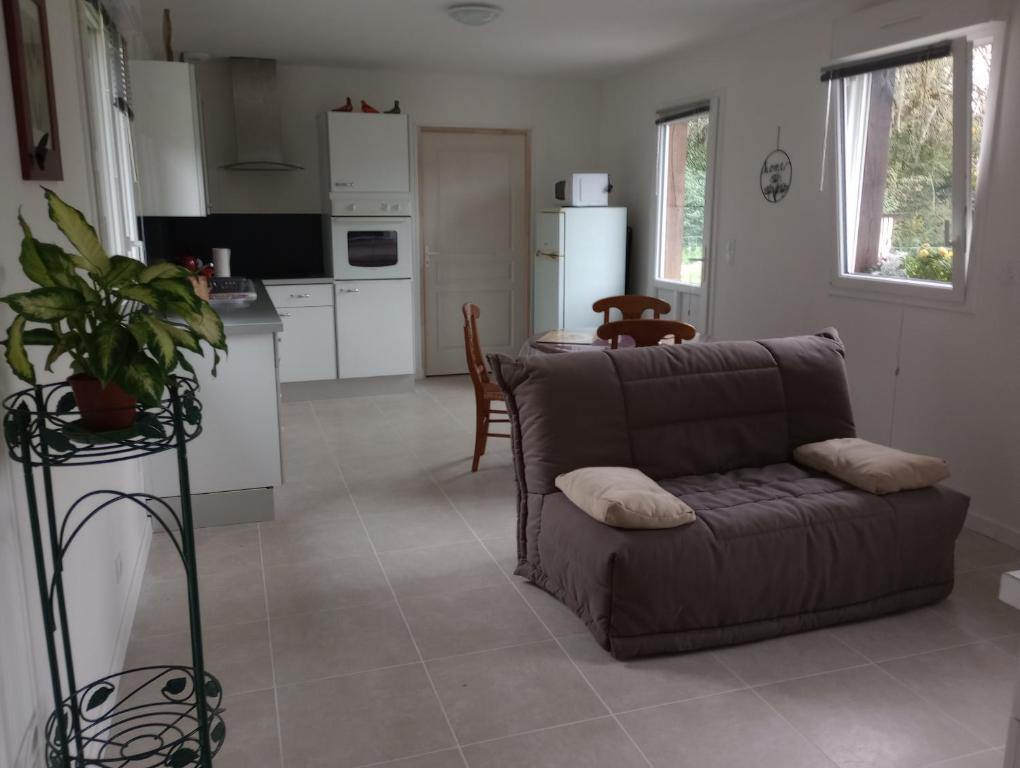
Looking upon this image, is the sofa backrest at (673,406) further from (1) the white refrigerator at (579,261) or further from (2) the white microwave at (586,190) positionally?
(2) the white microwave at (586,190)

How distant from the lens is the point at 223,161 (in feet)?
20.4

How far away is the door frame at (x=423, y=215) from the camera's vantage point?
6.78 meters

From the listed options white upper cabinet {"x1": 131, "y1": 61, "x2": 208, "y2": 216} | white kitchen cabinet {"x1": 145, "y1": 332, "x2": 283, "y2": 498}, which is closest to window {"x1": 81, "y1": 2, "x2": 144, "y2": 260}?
white upper cabinet {"x1": 131, "y1": 61, "x2": 208, "y2": 216}

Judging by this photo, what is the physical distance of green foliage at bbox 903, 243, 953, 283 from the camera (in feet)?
12.7

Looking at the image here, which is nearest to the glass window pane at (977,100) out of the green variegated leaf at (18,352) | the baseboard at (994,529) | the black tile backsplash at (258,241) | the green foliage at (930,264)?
the green foliage at (930,264)

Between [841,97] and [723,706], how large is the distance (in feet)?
10.8

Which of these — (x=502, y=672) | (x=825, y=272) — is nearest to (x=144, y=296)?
(x=502, y=672)

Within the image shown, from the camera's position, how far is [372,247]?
6.29 meters

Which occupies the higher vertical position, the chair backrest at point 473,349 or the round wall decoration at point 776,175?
the round wall decoration at point 776,175

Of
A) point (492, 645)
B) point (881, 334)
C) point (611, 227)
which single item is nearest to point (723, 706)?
point (492, 645)

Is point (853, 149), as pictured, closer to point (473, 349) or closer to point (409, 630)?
point (473, 349)

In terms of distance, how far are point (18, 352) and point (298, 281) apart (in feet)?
15.9

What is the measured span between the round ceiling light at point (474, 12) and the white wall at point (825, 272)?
1.67m

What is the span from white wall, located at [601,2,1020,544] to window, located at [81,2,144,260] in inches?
138
